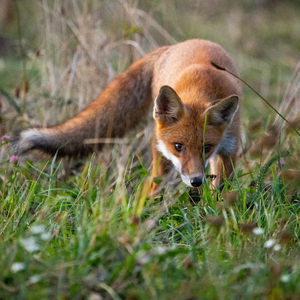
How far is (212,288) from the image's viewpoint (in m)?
2.11

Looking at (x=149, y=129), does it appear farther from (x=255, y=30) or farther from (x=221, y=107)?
(x=255, y=30)

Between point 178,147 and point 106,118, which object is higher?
point 178,147

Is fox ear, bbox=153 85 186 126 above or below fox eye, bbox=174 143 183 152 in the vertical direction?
above

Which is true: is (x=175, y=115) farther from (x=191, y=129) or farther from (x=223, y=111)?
(x=223, y=111)

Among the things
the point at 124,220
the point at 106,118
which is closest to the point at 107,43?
the point at 106,118

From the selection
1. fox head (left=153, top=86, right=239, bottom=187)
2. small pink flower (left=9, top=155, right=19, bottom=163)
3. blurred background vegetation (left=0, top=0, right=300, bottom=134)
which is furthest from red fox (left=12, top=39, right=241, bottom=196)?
blurred background vegetation (left=0, top=0, right=300, bottom=134)

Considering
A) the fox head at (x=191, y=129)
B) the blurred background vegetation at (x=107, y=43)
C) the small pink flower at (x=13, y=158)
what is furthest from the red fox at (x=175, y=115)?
the blurred background vegetation at (x=107, y=43)

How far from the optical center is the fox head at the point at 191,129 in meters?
3.49

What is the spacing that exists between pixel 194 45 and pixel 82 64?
1883mm

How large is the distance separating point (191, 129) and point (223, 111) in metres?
0.36

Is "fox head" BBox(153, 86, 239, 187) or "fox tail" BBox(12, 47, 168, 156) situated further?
"fox tail" BBox(12, 47, 168, 156)

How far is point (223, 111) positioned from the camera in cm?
363

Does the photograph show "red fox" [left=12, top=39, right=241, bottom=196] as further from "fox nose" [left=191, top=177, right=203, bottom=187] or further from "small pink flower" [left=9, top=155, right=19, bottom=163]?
"small pink flower" [left=9, top=155, right=19, bottom=163]

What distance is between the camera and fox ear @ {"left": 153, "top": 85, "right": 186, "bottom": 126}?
3545 millimetres
